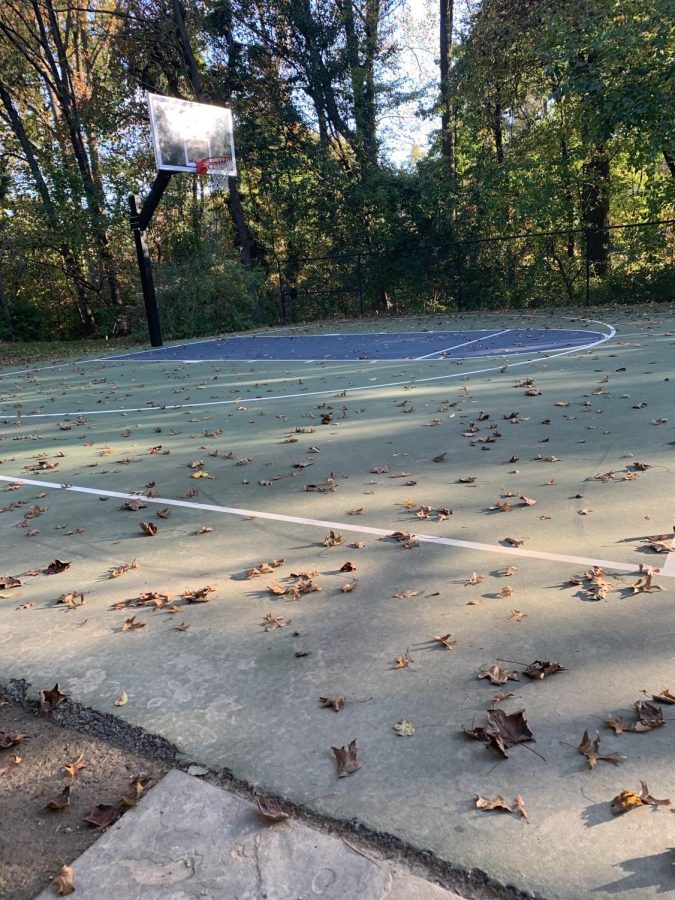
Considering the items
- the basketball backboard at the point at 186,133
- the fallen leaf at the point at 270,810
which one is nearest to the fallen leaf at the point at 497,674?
the fallen leaf at the point at 270,810

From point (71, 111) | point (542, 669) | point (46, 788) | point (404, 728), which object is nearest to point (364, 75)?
point (71, 111)

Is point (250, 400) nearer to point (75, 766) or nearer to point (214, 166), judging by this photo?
point (75, 766)

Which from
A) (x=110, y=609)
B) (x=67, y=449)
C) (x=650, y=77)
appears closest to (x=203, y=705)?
(x=110, y=609)

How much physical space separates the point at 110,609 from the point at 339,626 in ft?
3.89

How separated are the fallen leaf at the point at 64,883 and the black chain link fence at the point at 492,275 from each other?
63.4ft

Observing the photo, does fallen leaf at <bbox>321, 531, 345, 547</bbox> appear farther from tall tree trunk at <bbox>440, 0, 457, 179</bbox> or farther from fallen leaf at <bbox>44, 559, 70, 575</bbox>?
tall tree trunk at <bbox>440, 0, 457, 179</bbox>

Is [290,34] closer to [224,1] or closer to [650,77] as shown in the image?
[224,1]

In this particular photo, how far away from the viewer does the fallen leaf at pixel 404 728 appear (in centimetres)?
219

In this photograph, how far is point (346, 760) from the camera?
208cm

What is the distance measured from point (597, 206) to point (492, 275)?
12.2 ft

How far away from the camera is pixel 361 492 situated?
474 cm

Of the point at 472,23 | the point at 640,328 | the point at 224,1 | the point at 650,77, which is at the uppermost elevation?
the point at 224,1

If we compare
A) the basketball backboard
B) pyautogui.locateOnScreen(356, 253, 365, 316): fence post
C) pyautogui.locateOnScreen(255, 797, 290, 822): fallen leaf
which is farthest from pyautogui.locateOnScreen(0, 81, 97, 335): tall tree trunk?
pyautogui.locateOnScreen(255, 797, 290, 822): fallen leaf

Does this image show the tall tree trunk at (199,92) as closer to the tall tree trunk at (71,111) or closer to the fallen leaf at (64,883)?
the tall tree trunk at (71,111)
